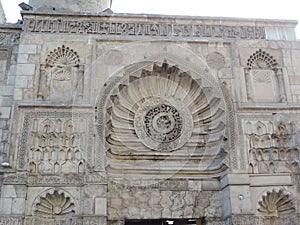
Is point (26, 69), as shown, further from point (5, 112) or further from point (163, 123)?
point (163, 123)

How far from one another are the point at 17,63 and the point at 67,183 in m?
2.48

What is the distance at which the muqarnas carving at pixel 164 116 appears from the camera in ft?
24.3

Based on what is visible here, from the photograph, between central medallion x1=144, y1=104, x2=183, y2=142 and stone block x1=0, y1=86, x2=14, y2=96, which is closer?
stone block x1=0, y1=86, x2=14, y2=96

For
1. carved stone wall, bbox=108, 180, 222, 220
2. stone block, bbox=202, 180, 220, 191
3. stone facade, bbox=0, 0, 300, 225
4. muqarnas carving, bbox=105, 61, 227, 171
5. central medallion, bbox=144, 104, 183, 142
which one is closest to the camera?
stone facade, bbox=0, 0, 300, 225

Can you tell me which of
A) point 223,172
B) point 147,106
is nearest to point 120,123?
point 147,106

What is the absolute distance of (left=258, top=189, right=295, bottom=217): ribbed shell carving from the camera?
6.92 metres

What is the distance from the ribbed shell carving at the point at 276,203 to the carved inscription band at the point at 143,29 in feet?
10.5

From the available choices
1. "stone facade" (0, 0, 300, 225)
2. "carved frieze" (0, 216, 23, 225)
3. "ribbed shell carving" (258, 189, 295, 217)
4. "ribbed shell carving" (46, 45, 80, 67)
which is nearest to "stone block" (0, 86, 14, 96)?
"stone facade" (0, 0, 300, 225)

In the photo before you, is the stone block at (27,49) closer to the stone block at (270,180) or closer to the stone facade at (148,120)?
the stone facade at (148,120)

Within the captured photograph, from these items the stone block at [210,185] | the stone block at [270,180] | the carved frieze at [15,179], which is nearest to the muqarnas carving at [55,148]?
the carved frieze at [15,179]

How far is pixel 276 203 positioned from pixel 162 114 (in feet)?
8.72

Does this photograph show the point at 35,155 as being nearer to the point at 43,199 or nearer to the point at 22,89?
the point at 43,199

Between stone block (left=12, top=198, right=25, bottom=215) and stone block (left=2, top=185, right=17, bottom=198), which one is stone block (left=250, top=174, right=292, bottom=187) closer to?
stone block (left=12, top=198, right=25, bottom=215)

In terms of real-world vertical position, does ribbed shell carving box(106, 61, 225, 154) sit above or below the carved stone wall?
above
